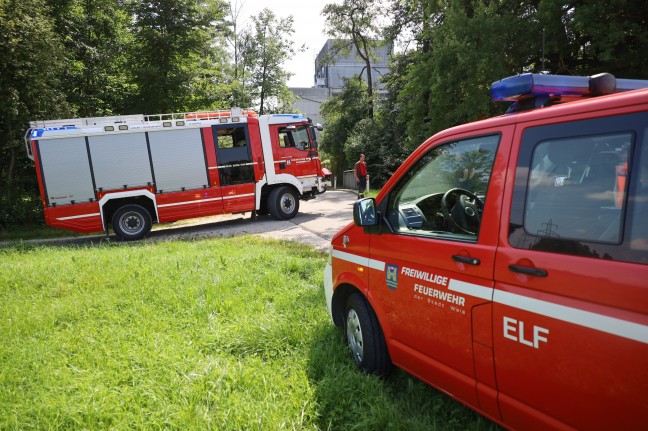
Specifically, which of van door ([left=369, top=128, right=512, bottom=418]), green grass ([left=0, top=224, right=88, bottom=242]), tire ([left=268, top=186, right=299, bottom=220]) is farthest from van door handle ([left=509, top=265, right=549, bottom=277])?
green grass ([left=0, top=224, right=88, bottom=242])

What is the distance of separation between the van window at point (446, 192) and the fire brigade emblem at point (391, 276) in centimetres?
25

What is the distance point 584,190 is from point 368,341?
73.8 inches

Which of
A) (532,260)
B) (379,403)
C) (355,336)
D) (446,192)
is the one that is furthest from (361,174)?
(532,260)

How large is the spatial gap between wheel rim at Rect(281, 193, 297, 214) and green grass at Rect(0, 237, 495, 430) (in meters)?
6.77

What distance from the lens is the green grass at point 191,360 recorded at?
9.01 feet

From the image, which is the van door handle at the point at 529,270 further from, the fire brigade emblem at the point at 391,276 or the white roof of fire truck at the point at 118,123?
the white roof of fire truck at the point at 118,123

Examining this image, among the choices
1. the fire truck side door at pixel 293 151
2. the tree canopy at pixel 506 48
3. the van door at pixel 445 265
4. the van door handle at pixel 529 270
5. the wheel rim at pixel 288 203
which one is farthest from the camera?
the wheel rim at pixel 288 203

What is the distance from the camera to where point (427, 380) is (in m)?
2.62

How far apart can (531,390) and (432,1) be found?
15820 millimetres

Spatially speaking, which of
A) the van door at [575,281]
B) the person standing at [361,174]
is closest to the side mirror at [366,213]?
the van door at [575,281]

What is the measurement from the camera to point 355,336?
3.39 meters

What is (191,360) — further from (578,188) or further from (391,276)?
(578,188)

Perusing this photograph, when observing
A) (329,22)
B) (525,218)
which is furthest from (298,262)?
(329,22)

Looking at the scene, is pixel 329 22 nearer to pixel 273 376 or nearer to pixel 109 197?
pixel 109 197
